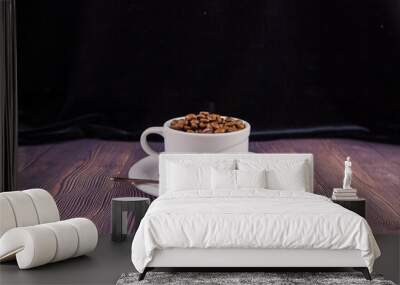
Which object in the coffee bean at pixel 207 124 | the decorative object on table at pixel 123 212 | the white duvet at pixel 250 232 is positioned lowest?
the decorative object on table at pixel 123 212

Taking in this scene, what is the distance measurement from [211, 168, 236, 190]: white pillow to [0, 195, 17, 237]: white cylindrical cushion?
1.50 meters

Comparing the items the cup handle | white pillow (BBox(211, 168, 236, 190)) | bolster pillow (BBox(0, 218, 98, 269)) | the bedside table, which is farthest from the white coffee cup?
bolster pillow (BBox(0, 218, 98, 269))

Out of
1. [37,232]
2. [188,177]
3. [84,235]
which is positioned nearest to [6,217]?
[37,232]

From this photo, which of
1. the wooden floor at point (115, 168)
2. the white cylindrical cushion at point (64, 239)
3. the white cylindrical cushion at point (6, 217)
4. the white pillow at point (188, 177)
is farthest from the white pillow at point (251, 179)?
the white cylindrical cushion at point (6, 217)

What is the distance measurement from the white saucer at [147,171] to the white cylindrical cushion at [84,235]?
4.45 feet

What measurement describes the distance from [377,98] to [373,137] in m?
0.35

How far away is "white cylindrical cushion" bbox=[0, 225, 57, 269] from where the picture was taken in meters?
5.08

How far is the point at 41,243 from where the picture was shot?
5.10 m

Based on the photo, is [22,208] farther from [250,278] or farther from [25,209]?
[250,278]

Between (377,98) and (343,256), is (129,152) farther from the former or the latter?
(343,256)

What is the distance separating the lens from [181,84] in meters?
7.26

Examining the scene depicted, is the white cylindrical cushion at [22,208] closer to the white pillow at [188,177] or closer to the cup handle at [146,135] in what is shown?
the white pillow at [188,177]

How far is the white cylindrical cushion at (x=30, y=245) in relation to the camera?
5.08 metres

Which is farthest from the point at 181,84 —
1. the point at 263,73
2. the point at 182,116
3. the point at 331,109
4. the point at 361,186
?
the point at 361,186
